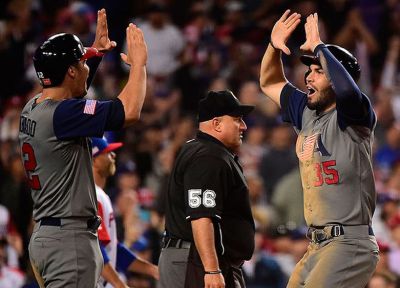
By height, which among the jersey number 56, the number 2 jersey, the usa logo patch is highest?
the usa logo patch

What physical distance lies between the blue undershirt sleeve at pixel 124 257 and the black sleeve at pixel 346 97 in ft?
7.12

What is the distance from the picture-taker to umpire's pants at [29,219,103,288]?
18.9ft

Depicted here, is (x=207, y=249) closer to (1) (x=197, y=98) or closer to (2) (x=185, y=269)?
(2) (x=185, y=269)

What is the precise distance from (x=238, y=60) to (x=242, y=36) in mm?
498

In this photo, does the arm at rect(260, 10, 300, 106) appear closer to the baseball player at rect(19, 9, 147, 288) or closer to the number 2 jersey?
the baseball player at rect(19, 9, 147, 288)

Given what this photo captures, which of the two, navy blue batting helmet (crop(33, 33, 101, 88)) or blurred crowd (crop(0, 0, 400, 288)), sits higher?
navy blue batting helmet (crop(33, 33, 101, 88))

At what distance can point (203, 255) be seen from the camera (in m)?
6.13

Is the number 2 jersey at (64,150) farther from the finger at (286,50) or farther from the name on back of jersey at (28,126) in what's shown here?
the finger at (286,50)

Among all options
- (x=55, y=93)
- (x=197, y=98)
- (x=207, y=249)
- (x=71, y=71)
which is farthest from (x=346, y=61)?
(x=197, y=98)

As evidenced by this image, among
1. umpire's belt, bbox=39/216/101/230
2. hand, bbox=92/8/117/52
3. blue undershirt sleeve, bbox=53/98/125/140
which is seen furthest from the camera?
hand, bbox=92/8/117/52

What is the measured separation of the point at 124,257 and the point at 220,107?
60.7 inches

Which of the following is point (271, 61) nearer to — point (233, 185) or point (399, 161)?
point (233, 185)

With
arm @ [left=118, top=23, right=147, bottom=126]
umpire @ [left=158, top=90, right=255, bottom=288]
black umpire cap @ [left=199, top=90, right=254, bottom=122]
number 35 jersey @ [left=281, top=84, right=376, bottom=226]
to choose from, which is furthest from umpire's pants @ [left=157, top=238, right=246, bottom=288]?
arm @ [left=118, top=23, right=147, bottom=126]

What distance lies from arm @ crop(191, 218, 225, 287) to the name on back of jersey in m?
1.19
